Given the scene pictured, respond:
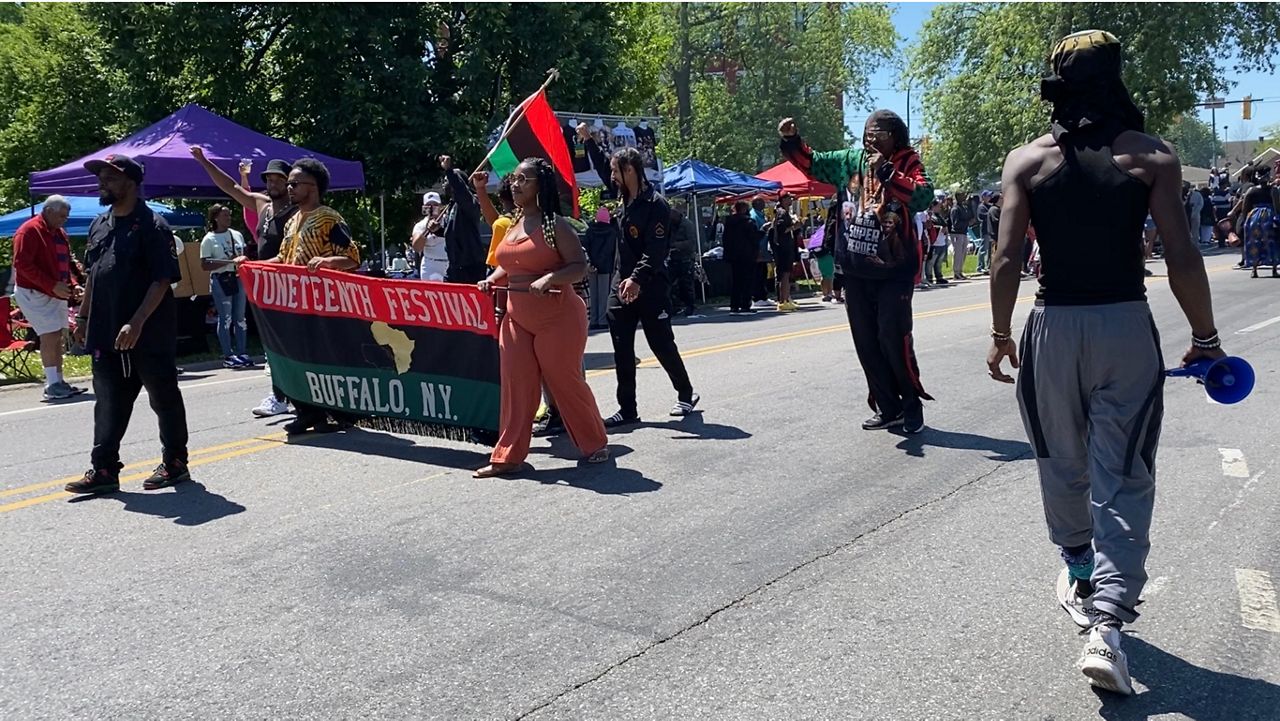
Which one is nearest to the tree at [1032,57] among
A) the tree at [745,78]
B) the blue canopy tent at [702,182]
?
the tree at [745,78]

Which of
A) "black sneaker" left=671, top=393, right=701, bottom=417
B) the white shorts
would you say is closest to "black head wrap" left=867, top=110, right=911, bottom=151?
"black sneaker" left=671, top=393, right=701, bottom=417

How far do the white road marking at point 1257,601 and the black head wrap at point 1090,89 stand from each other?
1.87m

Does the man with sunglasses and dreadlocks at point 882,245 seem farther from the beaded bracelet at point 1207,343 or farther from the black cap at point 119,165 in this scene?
the black cap at point 119,165

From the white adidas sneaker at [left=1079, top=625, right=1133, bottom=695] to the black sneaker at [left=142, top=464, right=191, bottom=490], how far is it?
5133mm

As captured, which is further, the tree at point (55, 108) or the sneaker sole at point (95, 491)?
the tree at point (55, 108)

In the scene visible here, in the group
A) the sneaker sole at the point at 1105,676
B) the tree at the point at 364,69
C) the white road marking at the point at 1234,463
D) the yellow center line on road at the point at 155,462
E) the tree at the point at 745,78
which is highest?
the tree at the point at 745,78

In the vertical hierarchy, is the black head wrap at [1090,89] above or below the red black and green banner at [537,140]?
below

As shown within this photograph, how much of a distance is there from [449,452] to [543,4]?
1722 cm

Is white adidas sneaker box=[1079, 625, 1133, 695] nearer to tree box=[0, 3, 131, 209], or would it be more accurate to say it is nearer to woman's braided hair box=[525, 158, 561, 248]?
woman's braided hair box=[525, 158, 561, 248]

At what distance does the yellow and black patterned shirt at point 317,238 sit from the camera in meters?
7.91

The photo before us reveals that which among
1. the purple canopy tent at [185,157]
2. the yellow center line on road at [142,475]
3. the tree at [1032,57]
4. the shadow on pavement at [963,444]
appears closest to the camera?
the yellow center line on road at [142,475]

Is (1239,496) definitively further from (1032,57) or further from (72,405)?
(1032,57)


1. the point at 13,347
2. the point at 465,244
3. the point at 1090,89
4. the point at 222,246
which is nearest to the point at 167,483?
the point at 465,244

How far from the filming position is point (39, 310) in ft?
38.8
